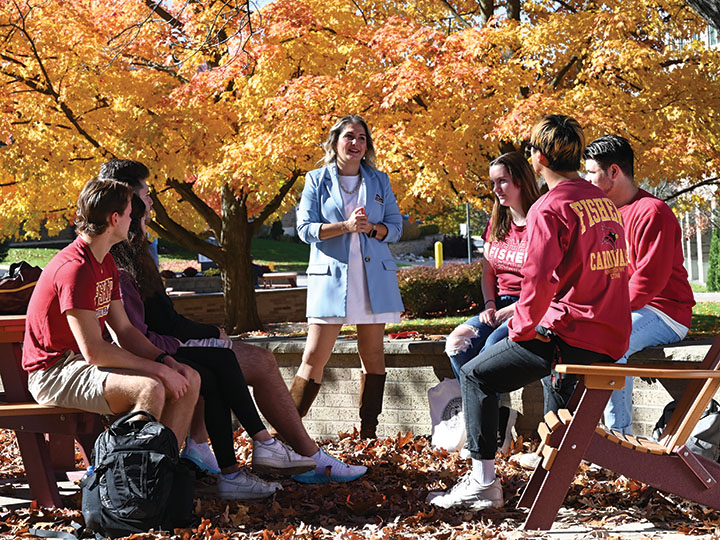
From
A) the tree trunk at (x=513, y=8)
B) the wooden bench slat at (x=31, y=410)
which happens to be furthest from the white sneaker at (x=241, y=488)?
the tree trunk at (x=513, y=8)

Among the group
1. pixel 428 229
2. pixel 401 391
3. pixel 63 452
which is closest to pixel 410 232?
pixel 428 229

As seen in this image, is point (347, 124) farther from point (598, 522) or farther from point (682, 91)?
point (682, 91)

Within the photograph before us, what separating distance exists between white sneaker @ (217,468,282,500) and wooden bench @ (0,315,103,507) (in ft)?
2.33

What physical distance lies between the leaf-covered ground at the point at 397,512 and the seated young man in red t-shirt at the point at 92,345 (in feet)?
1.82

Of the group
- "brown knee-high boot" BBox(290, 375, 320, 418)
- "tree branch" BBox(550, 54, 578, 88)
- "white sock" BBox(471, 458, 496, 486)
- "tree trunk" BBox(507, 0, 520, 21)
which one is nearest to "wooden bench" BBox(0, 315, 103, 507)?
"brown knee-high boot" BBox(290, 375, 320, 418)

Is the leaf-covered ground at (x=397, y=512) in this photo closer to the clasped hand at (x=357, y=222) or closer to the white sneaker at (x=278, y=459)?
the white sneaker at (x=278, y=459)

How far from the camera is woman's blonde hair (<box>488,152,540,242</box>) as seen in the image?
4789 mm

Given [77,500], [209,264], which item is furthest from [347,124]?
[209,264]

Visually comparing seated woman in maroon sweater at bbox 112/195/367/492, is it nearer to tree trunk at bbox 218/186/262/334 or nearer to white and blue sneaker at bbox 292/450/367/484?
white and blue sneaker at bbox 292/450/367/484

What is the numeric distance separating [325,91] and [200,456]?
487 cm

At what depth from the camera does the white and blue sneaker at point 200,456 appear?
475 centimetres

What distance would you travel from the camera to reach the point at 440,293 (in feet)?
51.5

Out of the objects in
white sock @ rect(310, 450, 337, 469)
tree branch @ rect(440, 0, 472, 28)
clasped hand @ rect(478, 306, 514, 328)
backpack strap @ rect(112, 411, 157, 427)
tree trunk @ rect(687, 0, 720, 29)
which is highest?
tree branch @ rect(440, 0, 472, 28)

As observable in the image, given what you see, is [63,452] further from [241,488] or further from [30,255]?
[30,255]
